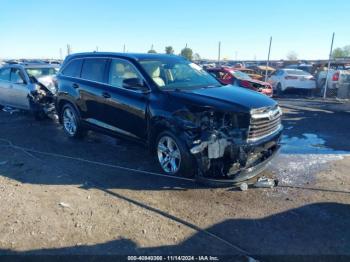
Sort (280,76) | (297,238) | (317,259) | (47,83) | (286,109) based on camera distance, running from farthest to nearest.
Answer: (280,76), (286,109), (47,83), (297,238), (317,259)

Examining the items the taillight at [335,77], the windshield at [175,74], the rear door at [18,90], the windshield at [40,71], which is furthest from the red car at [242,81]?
the windshield at [175,74]

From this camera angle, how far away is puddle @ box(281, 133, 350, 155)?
7.42 m

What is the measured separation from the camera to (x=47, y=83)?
10.8 metres

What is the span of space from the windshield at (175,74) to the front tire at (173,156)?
3.01 feet

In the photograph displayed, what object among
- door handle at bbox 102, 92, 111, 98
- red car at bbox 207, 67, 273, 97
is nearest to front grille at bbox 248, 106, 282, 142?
door handle at bbox 102, 92, 111, 98

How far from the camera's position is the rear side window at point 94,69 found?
6961 millimetres

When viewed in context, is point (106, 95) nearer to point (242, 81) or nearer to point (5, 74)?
point (5, 74)

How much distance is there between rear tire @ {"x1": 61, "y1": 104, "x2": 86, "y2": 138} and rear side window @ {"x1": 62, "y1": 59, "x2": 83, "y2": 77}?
0.72 meters

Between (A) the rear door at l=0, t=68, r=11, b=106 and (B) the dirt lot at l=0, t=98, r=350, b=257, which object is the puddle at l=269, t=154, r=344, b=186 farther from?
(A) the rear door at l=0, t=68, r=11, b=106

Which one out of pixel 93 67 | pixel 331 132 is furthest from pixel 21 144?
pixel 331 132

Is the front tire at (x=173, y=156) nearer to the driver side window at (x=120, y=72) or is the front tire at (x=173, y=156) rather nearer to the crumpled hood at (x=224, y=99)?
the crumpled hood at (x=224, y=99)

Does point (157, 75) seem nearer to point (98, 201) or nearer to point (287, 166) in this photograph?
point (98, 201)

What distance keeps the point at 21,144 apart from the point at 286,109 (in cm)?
954

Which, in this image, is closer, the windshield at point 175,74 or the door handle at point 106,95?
the windshield at point 175,74
